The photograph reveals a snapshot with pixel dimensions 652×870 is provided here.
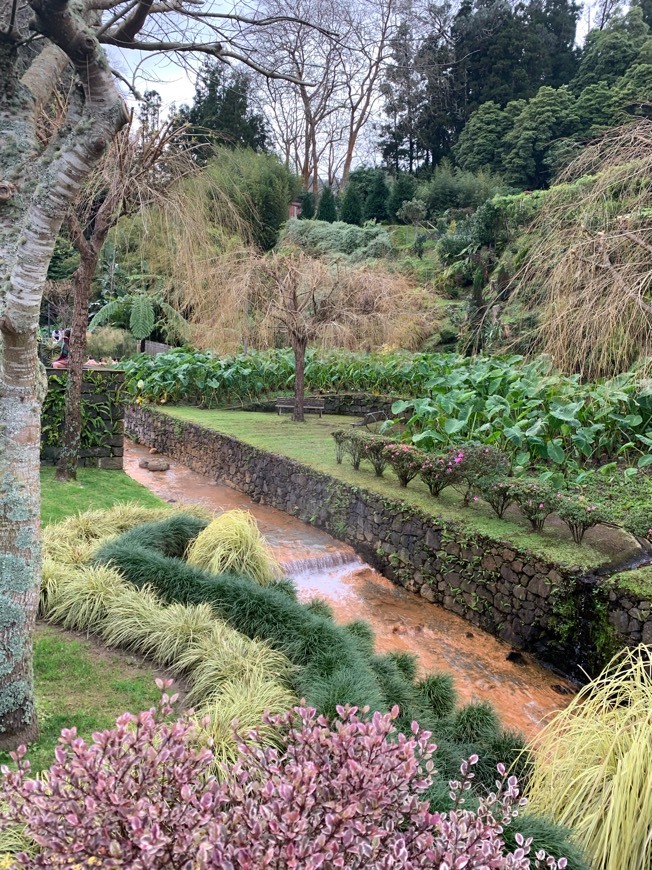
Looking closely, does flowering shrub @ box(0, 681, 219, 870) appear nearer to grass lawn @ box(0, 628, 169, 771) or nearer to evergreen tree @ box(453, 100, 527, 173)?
grass lawn @ box(0, 628, 169, 771)

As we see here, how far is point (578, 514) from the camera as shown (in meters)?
5.19

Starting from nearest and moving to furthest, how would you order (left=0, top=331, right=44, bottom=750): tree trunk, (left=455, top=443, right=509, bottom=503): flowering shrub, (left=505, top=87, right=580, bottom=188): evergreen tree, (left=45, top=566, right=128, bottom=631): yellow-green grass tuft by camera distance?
(left=0, top=331, right=44, bottom=750): tree trunk → (left=45, top=566, right=128, bottom=631): yellow-green grass tuft → (left=455, top=443, right=509, bottom=503): flowering shrub → (left=505, top=87, right=580, bottom=188): evergreen tree

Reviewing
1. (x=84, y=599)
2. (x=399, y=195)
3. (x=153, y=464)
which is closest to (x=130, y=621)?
(x=84, y=599)

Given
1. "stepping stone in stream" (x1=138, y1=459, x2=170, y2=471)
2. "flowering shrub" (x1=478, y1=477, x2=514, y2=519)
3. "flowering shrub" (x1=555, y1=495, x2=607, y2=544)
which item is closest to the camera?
"flowering shrub" (x1=555, y1=495, x2=607, y2=544)

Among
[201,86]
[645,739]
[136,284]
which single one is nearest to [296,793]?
[645,739]

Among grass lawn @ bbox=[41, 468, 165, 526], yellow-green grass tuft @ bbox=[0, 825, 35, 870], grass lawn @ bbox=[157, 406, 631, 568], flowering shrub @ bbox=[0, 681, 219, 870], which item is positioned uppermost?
flowering shrub @ bbox=[0, 681, 219, 870]

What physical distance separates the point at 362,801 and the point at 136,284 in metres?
23.3

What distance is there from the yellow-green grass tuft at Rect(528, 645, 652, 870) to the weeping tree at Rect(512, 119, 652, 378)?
254 cm

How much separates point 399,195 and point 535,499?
25325mm

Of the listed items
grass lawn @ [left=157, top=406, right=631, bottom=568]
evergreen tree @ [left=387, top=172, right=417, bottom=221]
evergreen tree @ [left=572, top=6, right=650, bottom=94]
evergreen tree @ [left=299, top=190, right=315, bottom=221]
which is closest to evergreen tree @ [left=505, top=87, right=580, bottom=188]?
evergreen tree @ [left=572, top=6, right=650, bottom=94]

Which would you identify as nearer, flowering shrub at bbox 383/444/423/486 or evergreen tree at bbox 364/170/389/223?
flowering shrub at bbox 383/444/423/486

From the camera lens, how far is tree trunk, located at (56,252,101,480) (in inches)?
281

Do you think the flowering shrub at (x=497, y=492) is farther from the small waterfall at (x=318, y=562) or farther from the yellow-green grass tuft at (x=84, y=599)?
the yellow-green grass tuft at (x=84, y=599)

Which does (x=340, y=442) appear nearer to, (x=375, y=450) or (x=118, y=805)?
(x=375, y=450)
